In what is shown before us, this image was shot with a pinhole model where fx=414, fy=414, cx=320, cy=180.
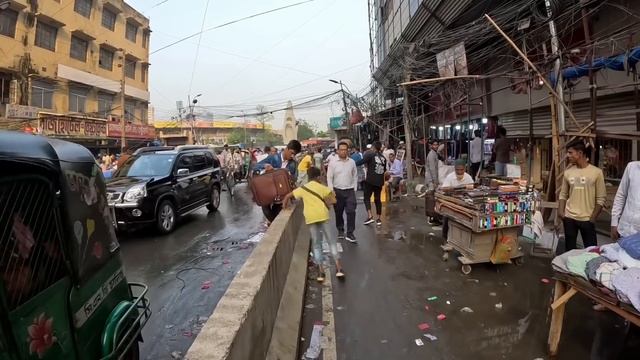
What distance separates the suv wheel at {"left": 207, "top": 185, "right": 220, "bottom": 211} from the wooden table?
387 inches

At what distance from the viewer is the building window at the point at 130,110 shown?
3441 centimetres

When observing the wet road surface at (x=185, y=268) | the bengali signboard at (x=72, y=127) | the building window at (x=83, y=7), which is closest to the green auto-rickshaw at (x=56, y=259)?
the wet road surface at (x=185, y=268)

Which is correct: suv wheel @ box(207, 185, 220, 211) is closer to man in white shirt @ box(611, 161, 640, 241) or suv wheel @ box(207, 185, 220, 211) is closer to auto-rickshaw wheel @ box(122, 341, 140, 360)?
auto-rickshaw wheel @ box(122, 341, 140, 360)

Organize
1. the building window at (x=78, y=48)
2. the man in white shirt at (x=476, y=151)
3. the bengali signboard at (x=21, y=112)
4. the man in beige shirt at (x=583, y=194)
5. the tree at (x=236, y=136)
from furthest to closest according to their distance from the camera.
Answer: the tree at (x=236, y=136)
the building window at (x=78, y=48)
the bengali signboard at (x=21, y=112)
the man in white shirt at (x=476, y=151)
the man in beige shirt at (x=583, y=194)

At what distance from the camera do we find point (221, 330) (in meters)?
2.39

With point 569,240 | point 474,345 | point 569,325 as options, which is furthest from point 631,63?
point 474,345

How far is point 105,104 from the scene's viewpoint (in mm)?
31203

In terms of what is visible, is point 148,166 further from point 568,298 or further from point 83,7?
point 83,7

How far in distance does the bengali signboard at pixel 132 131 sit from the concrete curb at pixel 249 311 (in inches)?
1042

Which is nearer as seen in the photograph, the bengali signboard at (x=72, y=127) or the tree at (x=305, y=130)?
the bengali signboard at (x=72, y=127)

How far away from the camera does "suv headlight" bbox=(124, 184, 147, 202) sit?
843 centimetres

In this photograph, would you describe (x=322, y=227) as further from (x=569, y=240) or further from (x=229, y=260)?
(x=569, y=240)

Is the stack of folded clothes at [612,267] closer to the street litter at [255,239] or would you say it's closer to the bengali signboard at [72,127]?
the street litter at [255,239]

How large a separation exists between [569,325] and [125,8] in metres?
37.6
